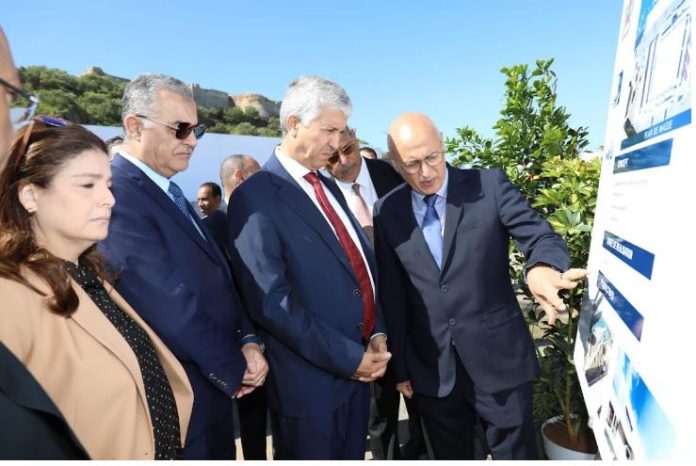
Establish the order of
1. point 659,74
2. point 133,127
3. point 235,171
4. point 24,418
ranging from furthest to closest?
1. point 235,171
2. point 133,127
3. point 659,74
4. point 24,418

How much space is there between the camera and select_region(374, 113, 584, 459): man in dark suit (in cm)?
226

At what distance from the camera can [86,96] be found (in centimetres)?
2588

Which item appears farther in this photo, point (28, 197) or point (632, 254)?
point (28, 197)

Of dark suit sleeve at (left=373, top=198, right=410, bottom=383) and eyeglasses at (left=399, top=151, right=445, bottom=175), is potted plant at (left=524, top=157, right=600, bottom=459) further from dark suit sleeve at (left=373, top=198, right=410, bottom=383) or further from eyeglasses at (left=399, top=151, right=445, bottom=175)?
dark suit sleeve at (left=373, top=198, right=410, bottom=383)

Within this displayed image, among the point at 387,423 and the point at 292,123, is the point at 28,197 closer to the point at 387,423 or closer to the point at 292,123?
the point at 292,123

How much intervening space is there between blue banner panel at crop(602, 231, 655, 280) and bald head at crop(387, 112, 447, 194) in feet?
3.24

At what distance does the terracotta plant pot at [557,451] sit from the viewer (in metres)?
3.13

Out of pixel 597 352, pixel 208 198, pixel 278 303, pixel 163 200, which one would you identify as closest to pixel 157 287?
pixel 163 200

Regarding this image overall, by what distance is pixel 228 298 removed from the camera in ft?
7.09

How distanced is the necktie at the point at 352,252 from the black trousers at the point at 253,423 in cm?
142

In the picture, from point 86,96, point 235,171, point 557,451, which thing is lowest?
point 557,451

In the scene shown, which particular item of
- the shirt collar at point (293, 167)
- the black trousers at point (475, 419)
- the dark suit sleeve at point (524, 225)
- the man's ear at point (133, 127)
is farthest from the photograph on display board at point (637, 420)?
the man's ear at point (133, 127)

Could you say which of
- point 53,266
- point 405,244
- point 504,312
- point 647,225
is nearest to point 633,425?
point 647,225

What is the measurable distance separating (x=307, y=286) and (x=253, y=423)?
1735 mm
